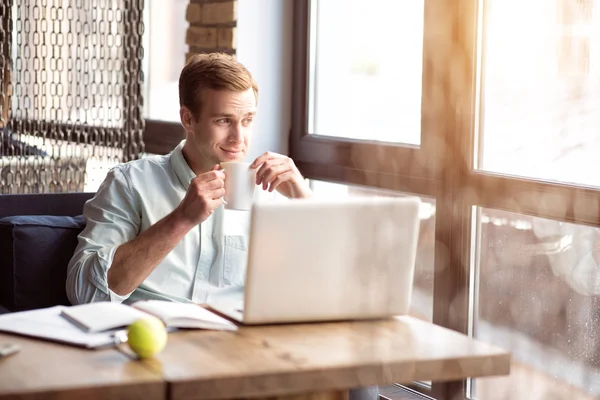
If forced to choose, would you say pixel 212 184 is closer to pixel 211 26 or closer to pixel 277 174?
pixel 277 174

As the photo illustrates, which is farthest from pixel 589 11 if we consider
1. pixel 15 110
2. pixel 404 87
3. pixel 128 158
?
pixel 15 110

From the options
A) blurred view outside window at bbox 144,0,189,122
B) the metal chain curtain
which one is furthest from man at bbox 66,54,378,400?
blurred view outside window at bbox 144,0,189,122

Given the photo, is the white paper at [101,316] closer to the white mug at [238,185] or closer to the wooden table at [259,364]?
the wooden table at [259,364]

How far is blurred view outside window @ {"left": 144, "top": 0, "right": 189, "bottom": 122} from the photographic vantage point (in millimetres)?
3510

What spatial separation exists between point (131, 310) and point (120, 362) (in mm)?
244

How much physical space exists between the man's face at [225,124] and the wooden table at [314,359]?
763 millimetres

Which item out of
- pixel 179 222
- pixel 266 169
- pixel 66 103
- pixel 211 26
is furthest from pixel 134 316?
pixel 211 26

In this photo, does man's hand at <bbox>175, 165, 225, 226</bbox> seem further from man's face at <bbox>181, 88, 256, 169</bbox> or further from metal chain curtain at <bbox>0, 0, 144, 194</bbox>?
metal chain curtain at <bbox>0, 0, 144, 194</bbox>

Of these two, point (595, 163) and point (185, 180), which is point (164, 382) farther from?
point (595, 163)

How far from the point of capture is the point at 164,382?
126 cm

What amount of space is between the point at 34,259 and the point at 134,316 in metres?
0.90

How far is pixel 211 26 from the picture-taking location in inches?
130

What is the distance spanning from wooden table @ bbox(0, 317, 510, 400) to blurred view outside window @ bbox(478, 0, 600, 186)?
85cm

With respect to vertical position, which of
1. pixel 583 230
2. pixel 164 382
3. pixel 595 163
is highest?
pixel 595 163
